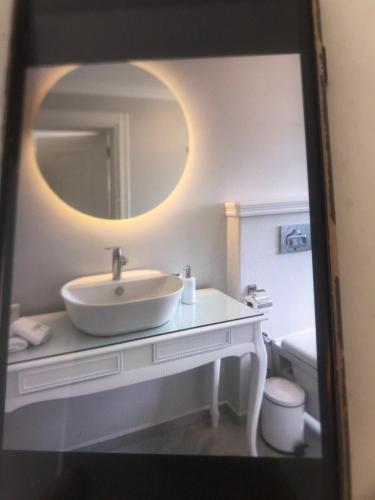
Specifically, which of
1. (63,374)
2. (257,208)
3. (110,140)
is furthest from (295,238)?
(63,374)

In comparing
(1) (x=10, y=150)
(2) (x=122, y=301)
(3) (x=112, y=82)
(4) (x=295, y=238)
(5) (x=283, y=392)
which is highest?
(3) (x=112, y=82)

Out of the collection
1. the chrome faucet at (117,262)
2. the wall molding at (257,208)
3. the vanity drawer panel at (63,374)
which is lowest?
the vanity drawer panel at (63,374)

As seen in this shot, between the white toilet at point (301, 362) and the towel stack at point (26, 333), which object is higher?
the towel stack at point (26, 333)

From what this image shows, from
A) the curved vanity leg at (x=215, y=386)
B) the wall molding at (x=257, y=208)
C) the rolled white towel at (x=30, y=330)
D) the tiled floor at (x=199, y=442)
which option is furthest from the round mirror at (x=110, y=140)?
the tiled floor at (x=199, y=442)

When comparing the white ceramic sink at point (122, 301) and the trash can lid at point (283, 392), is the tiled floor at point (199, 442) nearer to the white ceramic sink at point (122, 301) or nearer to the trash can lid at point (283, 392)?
the trash can lid at point (283, 392)

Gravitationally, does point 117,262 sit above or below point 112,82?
below

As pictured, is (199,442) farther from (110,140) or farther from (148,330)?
(110,140)

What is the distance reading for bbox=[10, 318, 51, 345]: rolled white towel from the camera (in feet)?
1.76

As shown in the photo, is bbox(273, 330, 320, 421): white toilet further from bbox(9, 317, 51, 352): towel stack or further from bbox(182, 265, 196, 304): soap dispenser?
bbox(9, 317, 51, 352): towel stack

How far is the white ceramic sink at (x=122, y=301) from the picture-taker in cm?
55

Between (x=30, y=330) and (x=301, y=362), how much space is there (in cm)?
58

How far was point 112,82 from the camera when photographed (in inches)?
23.3

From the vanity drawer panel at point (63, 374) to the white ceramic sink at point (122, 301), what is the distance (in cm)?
6

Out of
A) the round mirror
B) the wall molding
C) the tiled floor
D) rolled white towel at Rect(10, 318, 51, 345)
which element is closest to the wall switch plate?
the wall molding
